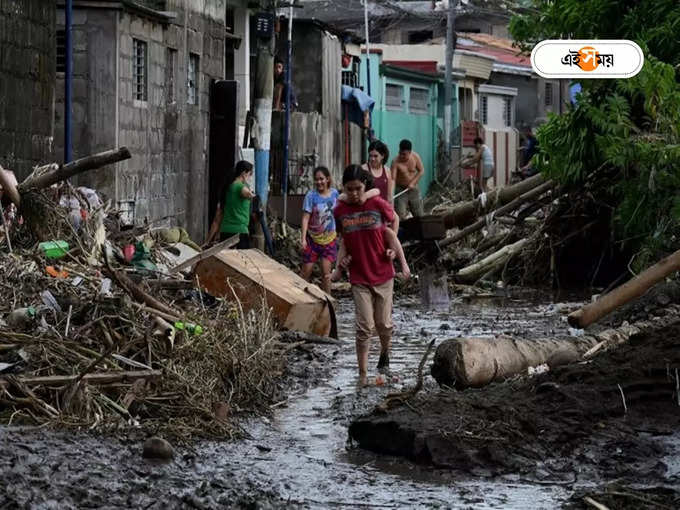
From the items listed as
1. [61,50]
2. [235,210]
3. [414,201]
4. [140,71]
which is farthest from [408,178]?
[61,50]

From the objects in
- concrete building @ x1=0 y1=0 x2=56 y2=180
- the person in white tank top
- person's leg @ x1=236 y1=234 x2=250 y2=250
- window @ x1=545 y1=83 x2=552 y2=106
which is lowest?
person's leg @ x1=236 y1=234 x2=250 y2=250

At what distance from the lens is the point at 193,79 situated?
23594mm

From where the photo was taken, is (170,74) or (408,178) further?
(408,178)

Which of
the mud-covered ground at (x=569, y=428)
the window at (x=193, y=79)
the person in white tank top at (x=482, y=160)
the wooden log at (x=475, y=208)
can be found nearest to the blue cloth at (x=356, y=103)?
the person in white tank top at (x=482, y=160)

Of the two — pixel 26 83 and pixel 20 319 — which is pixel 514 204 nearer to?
pixel 26 83

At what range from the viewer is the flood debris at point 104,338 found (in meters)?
8.80

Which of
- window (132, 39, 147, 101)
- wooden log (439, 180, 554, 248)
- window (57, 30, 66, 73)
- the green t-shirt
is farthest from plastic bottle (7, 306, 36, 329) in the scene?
wooden log (439, 180, 554, 248)

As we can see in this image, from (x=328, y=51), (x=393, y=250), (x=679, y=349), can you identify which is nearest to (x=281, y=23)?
(x=328, y=51)

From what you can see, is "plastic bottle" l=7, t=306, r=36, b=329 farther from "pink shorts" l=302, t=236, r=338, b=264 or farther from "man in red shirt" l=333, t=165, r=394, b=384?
"pink shorts" l=302, t=236, r=338, b=264

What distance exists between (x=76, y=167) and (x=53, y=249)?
34.0 inches

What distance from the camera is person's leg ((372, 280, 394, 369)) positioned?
12.4m

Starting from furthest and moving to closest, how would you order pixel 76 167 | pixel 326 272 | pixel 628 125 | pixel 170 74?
pixel 170 74 < pixel 326 272 < pixel 628 125 < pixel 76 167

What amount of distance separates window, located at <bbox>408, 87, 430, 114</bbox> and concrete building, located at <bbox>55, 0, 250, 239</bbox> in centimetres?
1837

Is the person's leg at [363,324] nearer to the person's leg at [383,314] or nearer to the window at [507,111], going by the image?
the person's leg at [383,314]
